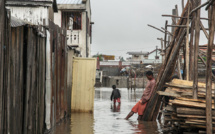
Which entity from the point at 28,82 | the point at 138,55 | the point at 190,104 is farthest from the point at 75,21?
the point at 138,55

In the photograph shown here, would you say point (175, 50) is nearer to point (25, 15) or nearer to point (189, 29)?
point (189, 29)

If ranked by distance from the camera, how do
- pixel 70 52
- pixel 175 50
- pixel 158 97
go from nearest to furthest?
pixel 175 50 → pixel 158 97 → pixel 70 52

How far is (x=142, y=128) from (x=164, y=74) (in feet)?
5.49

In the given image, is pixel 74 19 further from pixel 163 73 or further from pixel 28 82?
pixel 28 82

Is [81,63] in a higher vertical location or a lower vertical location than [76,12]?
lower

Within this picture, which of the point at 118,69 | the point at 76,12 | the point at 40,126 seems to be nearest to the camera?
the point at 40,126

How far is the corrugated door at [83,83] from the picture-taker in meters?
15.1

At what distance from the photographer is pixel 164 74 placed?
11.8 meters

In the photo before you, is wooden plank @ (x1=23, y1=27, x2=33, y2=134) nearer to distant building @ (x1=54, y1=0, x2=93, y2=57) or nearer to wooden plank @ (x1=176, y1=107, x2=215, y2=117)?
wooden plank @ (x1=176, y1=107, x2=215, y2=117)

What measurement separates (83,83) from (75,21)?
16368 mm

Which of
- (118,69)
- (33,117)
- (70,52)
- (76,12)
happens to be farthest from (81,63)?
(118,69)

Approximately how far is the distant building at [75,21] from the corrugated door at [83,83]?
1403 centimetres

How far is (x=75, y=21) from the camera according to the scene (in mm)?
31000

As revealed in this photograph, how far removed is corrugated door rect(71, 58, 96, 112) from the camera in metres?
15.1
